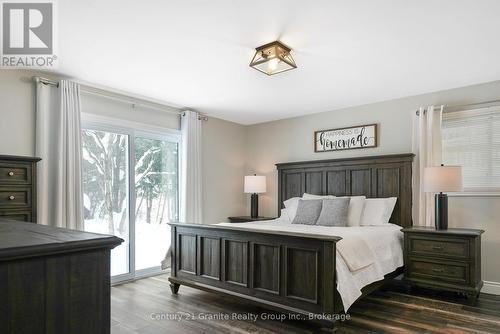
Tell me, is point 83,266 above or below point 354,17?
below

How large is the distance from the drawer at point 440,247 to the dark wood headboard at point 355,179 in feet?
1.95

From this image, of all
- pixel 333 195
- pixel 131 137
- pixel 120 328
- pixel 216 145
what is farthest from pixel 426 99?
pixel 120 328

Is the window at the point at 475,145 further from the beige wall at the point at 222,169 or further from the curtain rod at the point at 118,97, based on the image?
the curtain rod at the point at 118,97

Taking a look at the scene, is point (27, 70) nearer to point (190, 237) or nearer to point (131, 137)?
point (131, 137)

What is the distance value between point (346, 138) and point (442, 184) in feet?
5.24

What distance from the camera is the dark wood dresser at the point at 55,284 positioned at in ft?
2.68

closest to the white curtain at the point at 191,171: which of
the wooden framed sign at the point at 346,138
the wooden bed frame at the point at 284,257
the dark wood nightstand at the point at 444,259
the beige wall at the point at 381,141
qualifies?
the wooden bed frame at the point at 284,257

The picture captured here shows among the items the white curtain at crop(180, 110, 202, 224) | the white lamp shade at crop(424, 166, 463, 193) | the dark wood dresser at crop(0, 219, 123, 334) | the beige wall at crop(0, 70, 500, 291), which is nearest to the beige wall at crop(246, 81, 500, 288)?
the beige wall at crop(0, 70, 500, 291)

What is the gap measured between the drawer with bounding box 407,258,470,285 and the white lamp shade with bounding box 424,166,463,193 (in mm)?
780

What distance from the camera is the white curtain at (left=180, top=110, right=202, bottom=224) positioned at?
4895 mm

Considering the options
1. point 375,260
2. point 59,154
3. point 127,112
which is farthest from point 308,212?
Answer: point 59,154

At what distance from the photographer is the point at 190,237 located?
3650 millimetres

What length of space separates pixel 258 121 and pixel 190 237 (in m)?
2.88

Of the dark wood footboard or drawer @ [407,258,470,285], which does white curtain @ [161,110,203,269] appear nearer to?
the dark wood footboard
